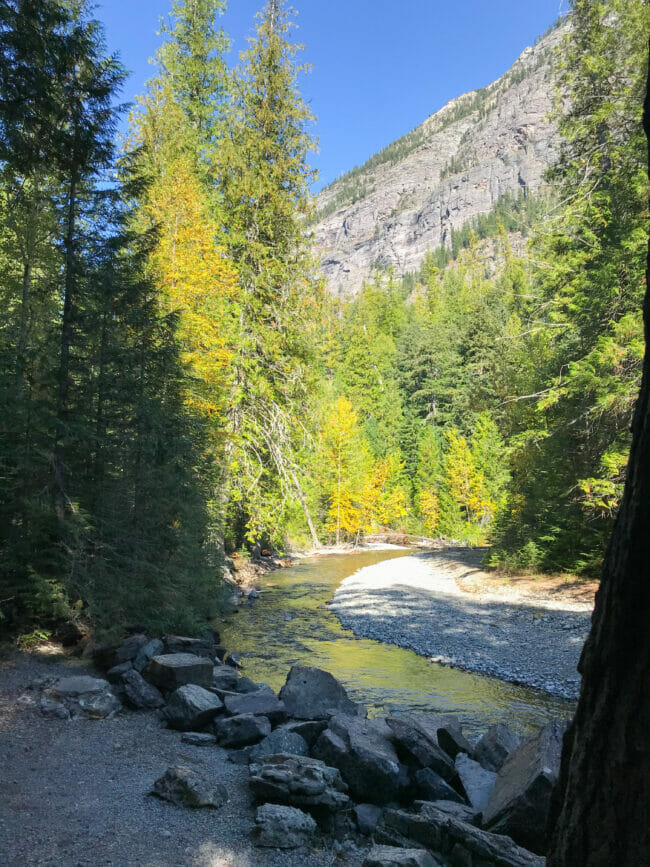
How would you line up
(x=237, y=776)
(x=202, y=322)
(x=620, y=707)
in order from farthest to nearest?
(x=202, y=322)
(x=237, y=776)
(x=620, y=707)

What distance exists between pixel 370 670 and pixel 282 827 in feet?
19.6

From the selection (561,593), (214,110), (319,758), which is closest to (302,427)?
(561,593)

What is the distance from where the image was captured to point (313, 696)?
668cm

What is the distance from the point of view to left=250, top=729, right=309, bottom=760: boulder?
5344mm

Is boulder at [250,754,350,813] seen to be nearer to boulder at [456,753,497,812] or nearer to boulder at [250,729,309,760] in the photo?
boulder at [250,729,309,760]

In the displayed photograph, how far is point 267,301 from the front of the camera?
18.6m

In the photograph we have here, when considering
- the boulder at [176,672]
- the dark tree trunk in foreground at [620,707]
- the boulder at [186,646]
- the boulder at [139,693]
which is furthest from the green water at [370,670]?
the dark tree trunk in foreground at [620,707]

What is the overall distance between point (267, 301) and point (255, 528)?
7.80m

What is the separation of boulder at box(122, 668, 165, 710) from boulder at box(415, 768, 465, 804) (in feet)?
10.6

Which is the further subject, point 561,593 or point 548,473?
point 548,473

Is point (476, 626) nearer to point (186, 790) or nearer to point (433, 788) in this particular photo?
point (433, 788)

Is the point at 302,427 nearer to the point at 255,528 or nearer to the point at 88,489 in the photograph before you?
the point at 255,528

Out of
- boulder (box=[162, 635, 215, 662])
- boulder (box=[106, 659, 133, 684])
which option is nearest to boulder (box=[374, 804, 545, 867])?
boulder (box=[106, 659, 133, 684])

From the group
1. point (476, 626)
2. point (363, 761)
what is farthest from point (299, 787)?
point (476, 626)
